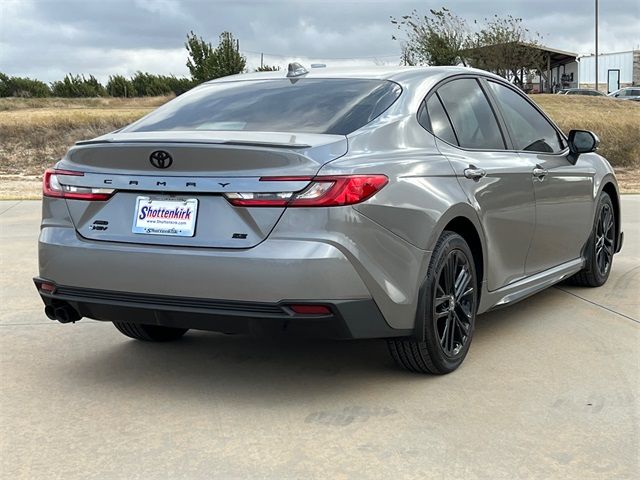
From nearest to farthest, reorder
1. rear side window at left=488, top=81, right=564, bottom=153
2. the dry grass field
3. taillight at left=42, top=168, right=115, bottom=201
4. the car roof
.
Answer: taillight at left=42, top=168, right=115, bottom=201 < the car roof < rear side window at left=488, top=81, right=564, bottom=153 < the dry grass field

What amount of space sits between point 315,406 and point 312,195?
97 centimetres

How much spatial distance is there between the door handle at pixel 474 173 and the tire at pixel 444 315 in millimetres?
346

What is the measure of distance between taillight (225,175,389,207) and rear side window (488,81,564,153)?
6.49ft

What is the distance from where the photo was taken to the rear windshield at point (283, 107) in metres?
3.98

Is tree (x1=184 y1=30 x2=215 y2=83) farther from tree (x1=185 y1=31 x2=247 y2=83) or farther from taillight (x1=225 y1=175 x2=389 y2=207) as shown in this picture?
taillight (x1=225 y1=175 x2=389 y2=207)

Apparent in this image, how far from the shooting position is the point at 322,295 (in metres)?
3.44

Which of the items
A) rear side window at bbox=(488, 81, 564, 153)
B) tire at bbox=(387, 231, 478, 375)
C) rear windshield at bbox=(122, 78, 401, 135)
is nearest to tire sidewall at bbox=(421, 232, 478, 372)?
tire at bbox=(387, 231, 478, 375)

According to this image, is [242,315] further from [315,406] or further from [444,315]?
[444,315]

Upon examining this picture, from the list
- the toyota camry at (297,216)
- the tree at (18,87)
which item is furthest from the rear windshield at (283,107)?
the tree at (18,87)

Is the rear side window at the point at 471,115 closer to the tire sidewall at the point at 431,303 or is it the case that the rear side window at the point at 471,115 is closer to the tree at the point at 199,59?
the tire sidewall at the point at 431,303

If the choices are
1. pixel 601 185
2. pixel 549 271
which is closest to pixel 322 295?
pixel 549 271

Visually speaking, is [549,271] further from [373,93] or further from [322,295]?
[322,295]

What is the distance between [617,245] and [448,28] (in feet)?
122

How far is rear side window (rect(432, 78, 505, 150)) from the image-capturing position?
4574mm
